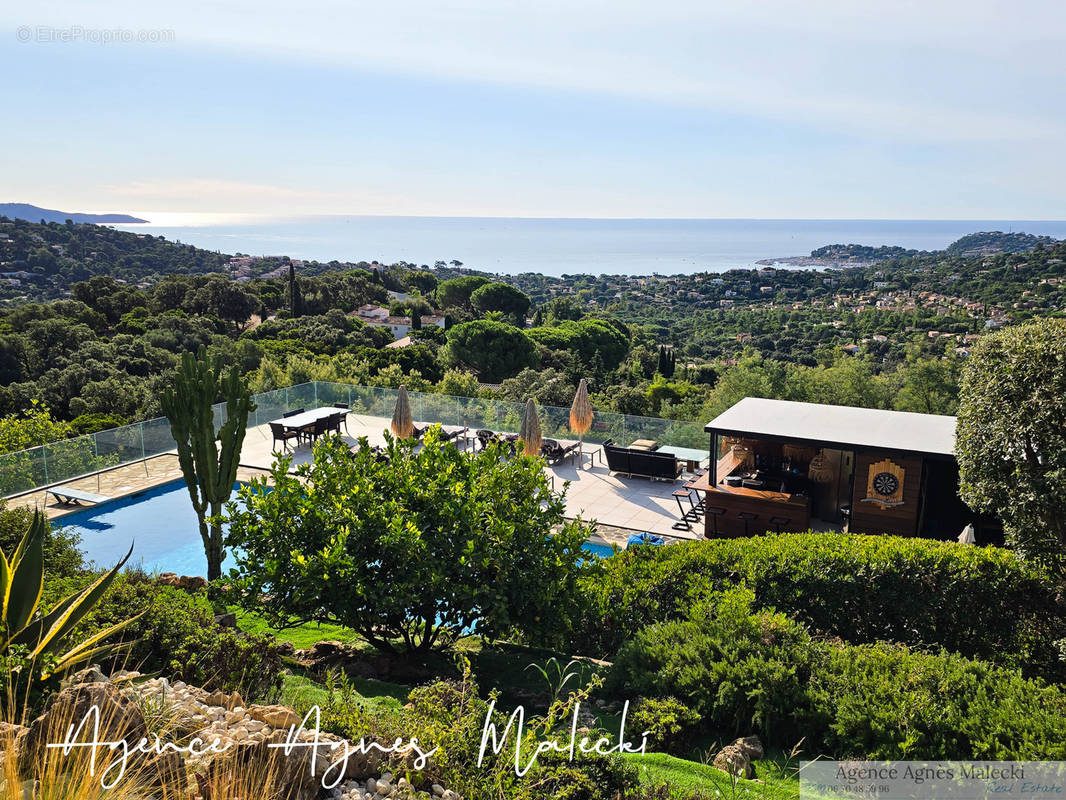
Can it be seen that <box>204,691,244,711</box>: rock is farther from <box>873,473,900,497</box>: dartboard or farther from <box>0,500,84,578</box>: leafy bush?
<box>873,473,900,497</box>: dartboard

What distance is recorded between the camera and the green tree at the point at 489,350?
1535 inches

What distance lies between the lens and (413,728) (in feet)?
12.5

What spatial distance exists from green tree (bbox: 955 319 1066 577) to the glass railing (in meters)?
8.93

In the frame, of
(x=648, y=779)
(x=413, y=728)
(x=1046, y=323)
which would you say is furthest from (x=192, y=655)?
(x=1046, y=323)

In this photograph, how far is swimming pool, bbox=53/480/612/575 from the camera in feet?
38.8

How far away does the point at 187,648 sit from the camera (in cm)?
461

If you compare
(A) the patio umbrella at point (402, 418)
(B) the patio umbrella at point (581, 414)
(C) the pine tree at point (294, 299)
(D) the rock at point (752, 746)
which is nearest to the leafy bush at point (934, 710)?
(D) the rock at point (752, 746)

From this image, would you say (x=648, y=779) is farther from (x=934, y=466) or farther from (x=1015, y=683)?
(x=934, y=466)

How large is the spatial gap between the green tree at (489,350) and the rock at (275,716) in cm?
3541

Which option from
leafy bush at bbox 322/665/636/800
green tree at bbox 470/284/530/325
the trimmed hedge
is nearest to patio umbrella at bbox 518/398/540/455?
the trimmed hedge

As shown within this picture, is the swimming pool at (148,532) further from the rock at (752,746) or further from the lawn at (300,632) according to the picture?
the rock at (752,746)

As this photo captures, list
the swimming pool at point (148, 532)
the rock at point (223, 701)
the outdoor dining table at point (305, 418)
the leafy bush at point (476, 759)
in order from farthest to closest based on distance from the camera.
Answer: the outdoor dining table at point (305, 418) → the swimming pool at point (148, 532) → the rock at point (223, 701) → the leafy bush at point (476, 759)

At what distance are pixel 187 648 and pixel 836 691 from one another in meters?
4.02

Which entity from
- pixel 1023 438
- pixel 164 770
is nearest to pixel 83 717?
pixel 164 770
